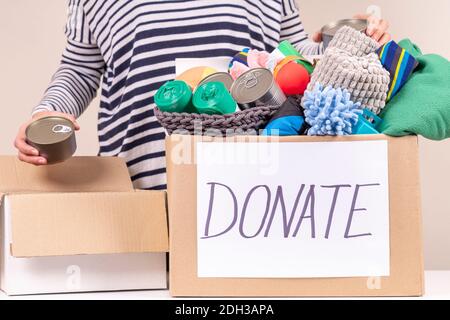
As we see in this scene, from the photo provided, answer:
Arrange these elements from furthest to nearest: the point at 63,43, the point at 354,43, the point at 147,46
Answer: the point at 63,43
the point at 147,46
the point at 354,43

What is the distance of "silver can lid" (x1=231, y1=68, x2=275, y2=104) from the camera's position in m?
0.85

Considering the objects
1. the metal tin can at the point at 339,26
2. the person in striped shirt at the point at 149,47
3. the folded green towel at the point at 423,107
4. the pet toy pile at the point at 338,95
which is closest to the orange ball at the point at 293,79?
the pet toy pile at the point at 338,95

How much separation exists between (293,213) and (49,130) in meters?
0.36

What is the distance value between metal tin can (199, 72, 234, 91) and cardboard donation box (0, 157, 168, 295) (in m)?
0.16

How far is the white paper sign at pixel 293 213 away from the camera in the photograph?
83cm

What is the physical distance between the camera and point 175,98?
2.77ft

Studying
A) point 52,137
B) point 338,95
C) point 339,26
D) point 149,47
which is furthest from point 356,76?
point 149,47

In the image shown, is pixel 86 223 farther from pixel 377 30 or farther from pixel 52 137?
pixel 377 30

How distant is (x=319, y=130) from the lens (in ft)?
2.71

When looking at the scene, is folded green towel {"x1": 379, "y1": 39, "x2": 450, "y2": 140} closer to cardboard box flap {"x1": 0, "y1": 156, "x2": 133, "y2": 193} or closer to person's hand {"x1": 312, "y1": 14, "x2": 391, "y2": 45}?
person's hand {"x1": 312, "y1": 14, "x2": 391, "y2": 45}

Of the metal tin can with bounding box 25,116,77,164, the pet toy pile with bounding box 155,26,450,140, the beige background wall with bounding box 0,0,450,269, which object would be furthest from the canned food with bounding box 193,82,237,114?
the beige background wall with bounding box 0,0,450,269

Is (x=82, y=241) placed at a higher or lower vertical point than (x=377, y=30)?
lower

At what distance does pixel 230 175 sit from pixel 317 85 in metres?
0.14
